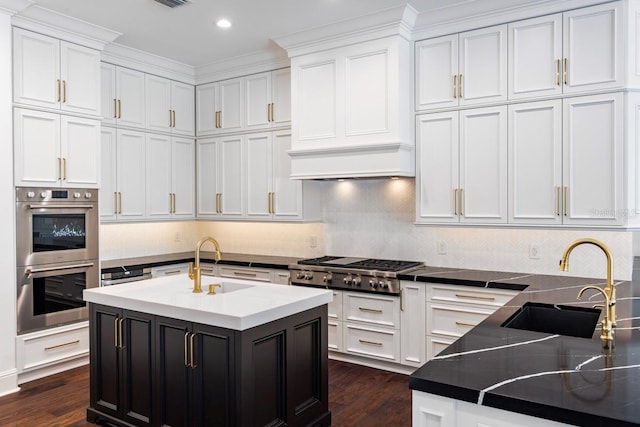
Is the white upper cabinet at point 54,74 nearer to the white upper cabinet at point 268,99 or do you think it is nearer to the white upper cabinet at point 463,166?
the white upper cabinet at point 268,99

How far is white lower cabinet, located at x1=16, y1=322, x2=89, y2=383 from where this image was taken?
156 inches

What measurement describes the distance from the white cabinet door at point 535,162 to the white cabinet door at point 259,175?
2443 mm

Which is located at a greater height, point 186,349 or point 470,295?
point 470,295

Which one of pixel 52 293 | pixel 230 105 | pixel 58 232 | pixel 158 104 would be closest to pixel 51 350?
pixel 52 293

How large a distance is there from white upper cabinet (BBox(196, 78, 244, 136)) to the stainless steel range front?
72.3 inches

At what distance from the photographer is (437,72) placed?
13.5 feet

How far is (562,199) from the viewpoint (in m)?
3.60

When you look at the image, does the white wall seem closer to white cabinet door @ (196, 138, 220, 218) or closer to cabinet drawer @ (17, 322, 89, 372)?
cabinet drawer @ (17, 322, 89, 372)

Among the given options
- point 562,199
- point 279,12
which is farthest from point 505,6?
point 279,12

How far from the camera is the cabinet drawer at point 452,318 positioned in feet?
12.4

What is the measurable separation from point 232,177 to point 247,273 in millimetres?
1110

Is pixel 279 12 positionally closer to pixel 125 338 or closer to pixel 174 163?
pixel 174 163

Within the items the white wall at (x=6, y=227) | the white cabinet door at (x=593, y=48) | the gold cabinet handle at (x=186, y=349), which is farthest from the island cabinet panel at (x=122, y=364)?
the white cabinet door at (x=593, y=48)

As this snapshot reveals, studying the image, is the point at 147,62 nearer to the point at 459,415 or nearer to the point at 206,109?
the point at 206,109
